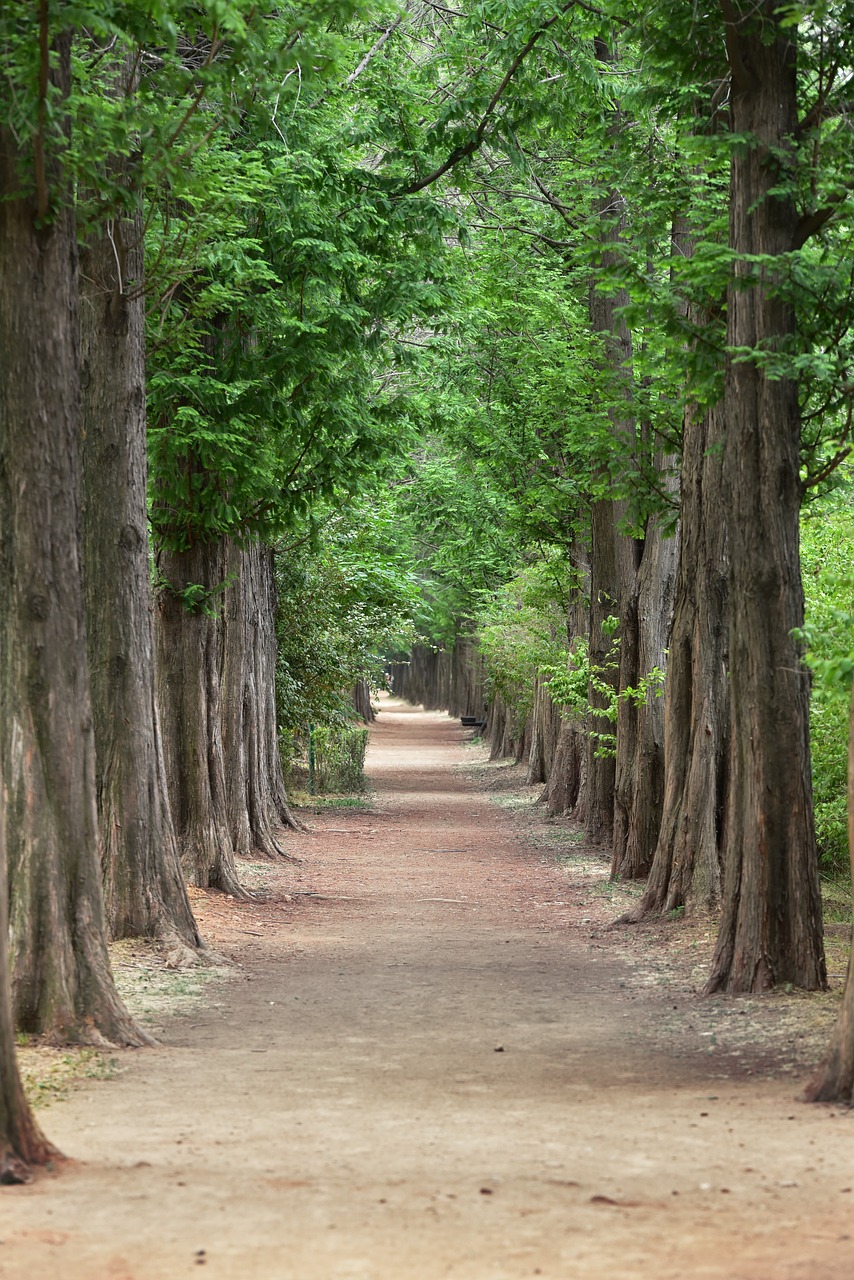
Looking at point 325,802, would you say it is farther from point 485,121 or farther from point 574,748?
point 485,121

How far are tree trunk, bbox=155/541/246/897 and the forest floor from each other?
892 mm

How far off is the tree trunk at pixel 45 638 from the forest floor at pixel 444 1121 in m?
0.63

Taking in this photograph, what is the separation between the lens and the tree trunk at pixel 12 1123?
6.01m

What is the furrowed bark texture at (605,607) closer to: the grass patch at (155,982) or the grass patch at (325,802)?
the grass patch at (325,802)

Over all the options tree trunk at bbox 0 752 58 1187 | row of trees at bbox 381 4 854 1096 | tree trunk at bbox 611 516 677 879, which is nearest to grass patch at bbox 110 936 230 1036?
tree trunk at bbox 0 752 58 1187

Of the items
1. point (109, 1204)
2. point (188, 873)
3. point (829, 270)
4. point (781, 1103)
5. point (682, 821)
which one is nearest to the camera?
point (109, 1204)

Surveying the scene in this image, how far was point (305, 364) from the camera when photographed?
1473cm

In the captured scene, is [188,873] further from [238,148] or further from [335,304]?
[238,148]

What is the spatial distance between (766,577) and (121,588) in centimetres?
512

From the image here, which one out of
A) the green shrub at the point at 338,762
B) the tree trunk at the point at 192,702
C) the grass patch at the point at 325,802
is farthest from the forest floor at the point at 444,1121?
the green shrub at the point at 338,762

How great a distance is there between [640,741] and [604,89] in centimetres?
750

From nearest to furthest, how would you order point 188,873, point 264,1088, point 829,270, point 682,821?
point 264,1088
point 829,270
point 682,821
point 188,873

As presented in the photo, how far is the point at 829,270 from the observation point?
1039 centimetres

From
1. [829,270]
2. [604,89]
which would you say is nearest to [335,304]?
[604,89]
